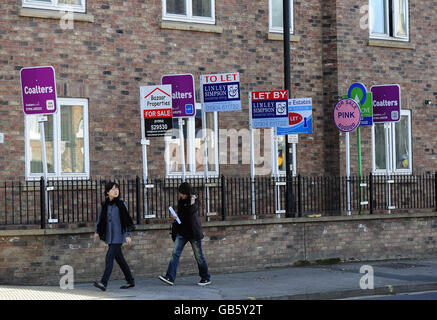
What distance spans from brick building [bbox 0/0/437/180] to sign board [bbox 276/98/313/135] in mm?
1094

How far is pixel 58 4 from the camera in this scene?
16.8m

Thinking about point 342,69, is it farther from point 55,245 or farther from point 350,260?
point 55,245

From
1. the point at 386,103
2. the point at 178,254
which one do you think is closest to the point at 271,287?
the point at 178,254

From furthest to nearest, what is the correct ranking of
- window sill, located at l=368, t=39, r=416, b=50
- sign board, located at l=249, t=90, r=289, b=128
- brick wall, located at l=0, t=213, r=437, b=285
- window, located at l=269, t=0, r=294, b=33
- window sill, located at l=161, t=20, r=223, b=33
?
window sill, located at l=368, t=39, r=416, b=50
window, located at l=269, t=0, r=294, b=33
window sill, located at l=161, t=20, r=223, b=33
sign board, located at l=249, t=90, r=289, b=128
brick wall, located at l=0, t=213, r=437, b=285

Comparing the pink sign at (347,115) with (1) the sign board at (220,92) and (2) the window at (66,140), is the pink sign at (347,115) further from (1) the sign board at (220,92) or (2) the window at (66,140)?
(2) the window at (66,140)

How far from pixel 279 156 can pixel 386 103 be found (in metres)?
2.92

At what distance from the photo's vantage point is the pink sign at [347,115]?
62.8ft

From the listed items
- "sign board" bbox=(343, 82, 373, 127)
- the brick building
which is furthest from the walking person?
"sign board" bbox=(343, 82, 373, 127)

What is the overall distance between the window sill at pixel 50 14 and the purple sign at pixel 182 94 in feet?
6.42

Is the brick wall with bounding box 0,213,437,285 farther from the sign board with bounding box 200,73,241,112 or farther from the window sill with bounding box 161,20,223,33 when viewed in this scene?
the window sill with bounding box 161,20,223,33

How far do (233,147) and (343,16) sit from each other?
4.47 meters

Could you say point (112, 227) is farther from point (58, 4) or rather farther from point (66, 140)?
point (58, 4)

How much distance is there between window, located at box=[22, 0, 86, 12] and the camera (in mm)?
16484

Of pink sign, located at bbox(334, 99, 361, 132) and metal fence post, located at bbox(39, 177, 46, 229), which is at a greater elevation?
pink sign, located at bbox(334, 99, 361, 132)
